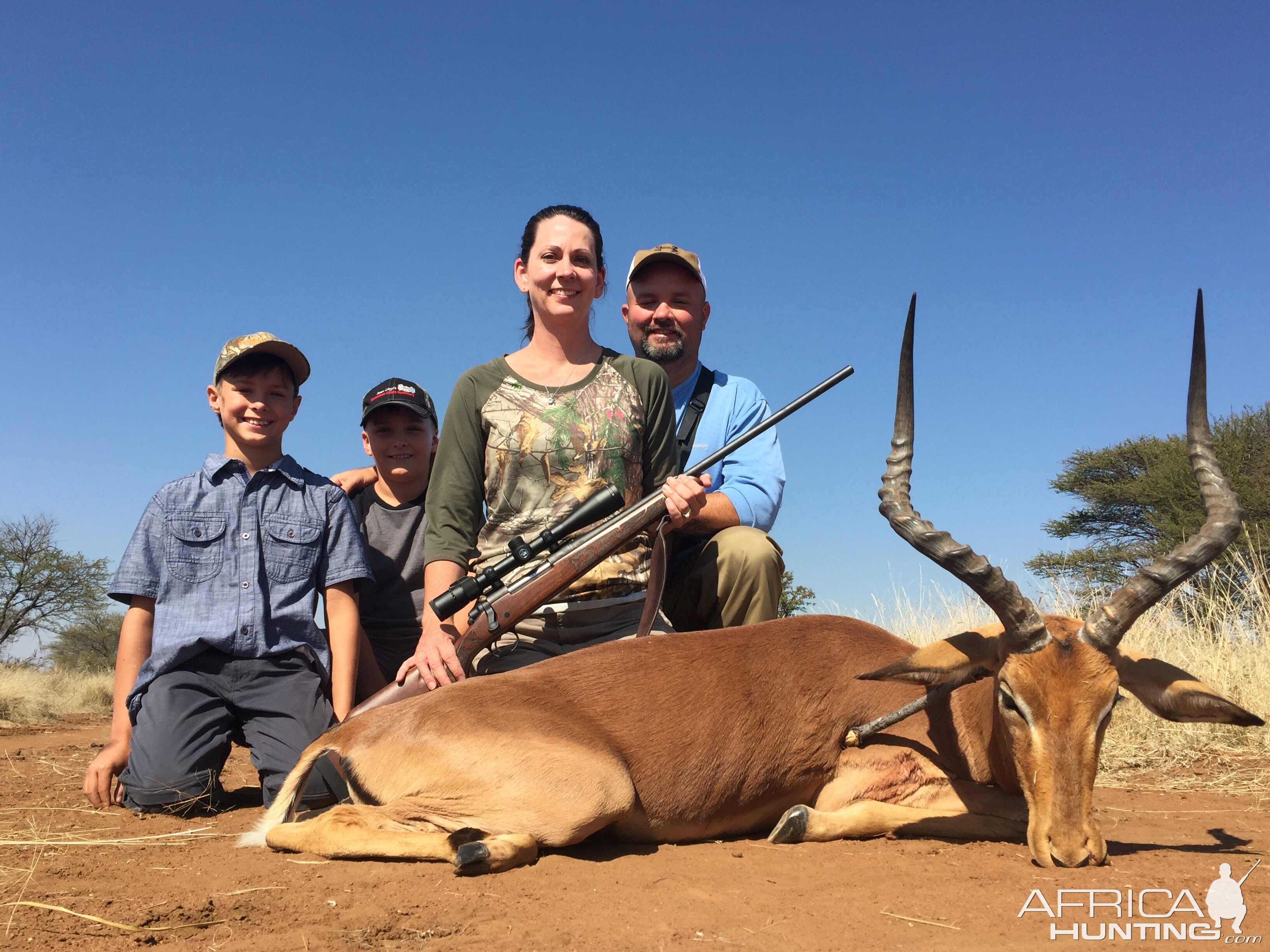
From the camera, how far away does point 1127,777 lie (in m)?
6.43

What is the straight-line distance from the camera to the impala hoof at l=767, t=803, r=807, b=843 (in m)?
4.23

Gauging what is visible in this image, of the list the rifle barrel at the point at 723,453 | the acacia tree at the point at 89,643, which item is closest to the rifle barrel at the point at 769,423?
the rifle barrel at the point at 723,453

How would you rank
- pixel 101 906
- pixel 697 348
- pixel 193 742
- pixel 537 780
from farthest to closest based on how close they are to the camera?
pixel 697 348 → pixel 193 742 → pixel 537 780 → pixel 101 906

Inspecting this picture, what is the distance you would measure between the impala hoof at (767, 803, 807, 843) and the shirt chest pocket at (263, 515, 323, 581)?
3110 millimetres

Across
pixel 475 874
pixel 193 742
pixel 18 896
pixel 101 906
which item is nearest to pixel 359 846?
pixel 475 874

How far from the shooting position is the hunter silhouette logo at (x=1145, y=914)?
9.98 feet

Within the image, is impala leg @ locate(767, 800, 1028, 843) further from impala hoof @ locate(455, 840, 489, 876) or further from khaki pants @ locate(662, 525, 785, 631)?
khaki pants @ locate(662, 525, 785, 631)

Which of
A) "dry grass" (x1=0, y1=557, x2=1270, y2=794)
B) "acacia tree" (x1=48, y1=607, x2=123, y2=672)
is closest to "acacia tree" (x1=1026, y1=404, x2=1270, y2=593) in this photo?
"dry grass" (x1=0, y1=557, x2=1270, y2=794)

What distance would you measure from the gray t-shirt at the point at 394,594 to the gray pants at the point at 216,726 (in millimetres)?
938

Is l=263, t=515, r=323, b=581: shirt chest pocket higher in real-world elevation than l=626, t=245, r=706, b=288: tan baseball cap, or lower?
lower

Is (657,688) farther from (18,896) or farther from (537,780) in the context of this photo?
(18,896)

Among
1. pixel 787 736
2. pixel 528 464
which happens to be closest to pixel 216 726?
pixel 528 464

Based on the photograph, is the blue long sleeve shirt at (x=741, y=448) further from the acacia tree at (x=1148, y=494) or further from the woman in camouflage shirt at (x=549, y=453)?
the acacia tree at (x=1148, y=494)

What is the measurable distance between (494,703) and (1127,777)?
15.0 ft
